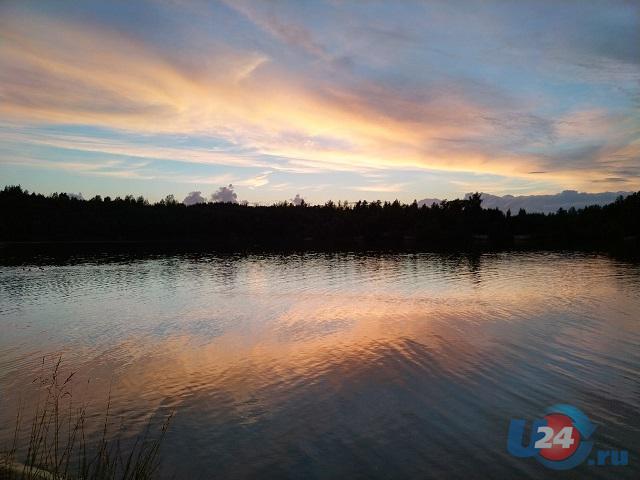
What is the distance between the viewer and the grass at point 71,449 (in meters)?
11.5

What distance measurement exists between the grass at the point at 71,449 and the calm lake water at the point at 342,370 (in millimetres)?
662

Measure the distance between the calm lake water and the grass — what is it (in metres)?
0.66

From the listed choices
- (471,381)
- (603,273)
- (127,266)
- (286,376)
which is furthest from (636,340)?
(127,266)

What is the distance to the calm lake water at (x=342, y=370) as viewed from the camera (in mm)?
13977

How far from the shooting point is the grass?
11547 millimetres

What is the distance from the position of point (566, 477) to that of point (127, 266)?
83724 millimetres

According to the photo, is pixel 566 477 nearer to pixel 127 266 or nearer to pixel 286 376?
pixel 286 376

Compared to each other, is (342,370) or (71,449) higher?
(71,449)

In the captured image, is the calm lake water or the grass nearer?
the grass

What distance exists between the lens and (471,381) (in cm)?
2022

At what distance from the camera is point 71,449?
1380cm

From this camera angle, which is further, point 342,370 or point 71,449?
point 342,370

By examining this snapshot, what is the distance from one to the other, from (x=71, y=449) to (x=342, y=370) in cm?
1255

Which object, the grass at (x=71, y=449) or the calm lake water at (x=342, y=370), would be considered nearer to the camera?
the grass at (x=71, y=449)
